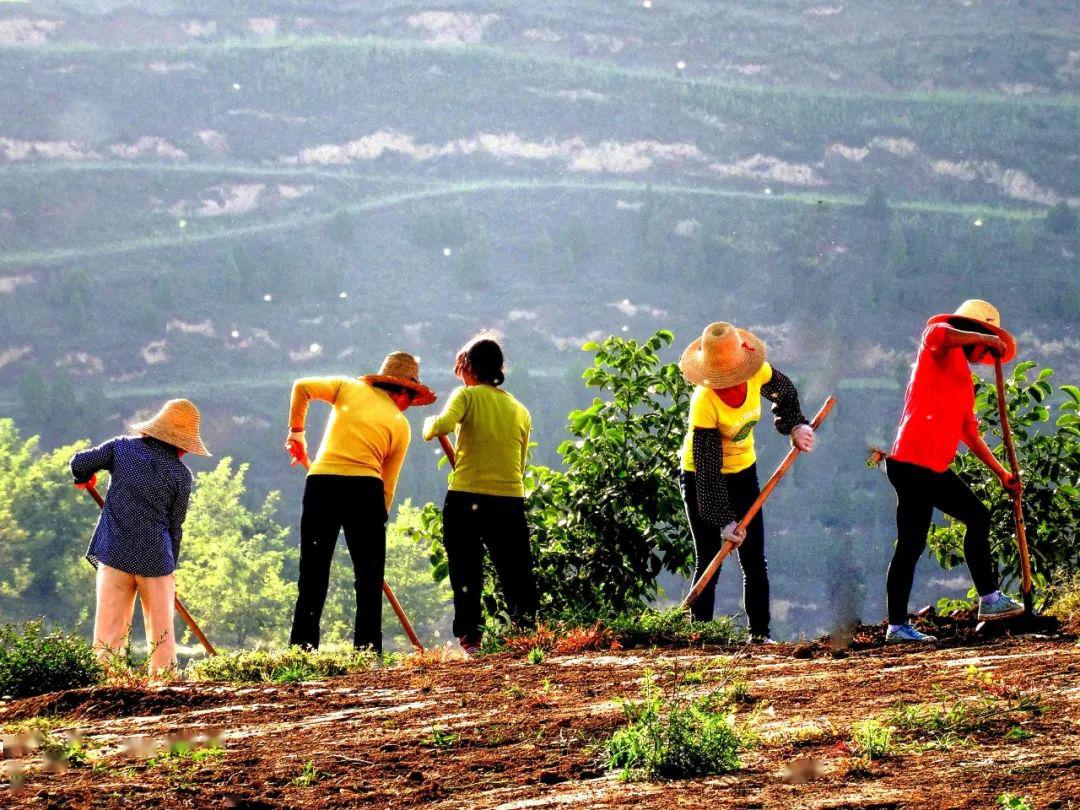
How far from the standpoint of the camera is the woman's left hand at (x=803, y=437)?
6.99 m

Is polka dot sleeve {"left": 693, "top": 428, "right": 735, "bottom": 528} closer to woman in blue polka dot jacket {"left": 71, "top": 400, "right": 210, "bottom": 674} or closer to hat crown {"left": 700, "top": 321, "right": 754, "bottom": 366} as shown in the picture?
hat crown {"left": 700, "top": 321, "right": 754, "bottom": 366}

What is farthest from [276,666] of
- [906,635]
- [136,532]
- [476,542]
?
[906,635]

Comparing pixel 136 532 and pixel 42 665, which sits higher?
pixel 136 532

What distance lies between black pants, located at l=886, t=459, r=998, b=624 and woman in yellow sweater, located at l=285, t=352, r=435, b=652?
8.61ft

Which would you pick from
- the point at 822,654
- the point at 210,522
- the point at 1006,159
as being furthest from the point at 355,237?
the point at 822,654

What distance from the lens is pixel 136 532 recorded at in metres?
7.25

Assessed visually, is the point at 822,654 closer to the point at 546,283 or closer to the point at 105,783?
the point at 105,783

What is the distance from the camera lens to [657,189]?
149250 millimetres

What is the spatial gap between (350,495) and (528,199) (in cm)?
14235

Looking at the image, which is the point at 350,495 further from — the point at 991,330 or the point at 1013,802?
the point at 1013,802

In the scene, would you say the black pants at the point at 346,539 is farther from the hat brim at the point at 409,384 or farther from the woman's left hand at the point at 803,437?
the woman's left hand at the point at 803,437

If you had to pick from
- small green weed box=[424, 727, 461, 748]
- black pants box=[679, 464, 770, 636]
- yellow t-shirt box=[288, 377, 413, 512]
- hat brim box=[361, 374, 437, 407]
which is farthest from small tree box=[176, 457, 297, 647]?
small green weed box=[424, 727, 461, 748]

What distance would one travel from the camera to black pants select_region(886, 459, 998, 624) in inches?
262

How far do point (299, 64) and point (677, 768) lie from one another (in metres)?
166
